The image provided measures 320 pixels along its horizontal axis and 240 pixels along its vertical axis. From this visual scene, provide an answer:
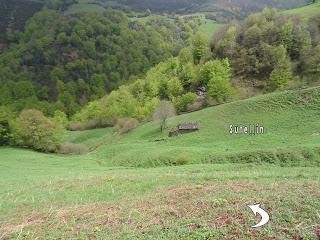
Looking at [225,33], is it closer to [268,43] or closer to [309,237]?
[268,43]

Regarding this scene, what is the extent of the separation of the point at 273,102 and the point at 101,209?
52.1m

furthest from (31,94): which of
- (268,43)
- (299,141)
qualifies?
(299,141)

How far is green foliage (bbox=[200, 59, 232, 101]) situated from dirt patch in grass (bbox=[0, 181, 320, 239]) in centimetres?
7106

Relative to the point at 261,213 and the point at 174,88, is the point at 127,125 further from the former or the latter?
Answer: the point at 261,213

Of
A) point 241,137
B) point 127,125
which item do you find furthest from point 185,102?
point 241,137

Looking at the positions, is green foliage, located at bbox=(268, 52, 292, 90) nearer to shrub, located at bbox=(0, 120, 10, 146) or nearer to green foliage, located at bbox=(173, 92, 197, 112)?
green foliage, located at bbox=(173, 92, 197, 112)

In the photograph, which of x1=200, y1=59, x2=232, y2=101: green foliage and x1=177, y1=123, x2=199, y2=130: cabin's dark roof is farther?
x1=200, y1=59, x2=232, y2=101: green foliage

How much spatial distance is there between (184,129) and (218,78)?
3133cm

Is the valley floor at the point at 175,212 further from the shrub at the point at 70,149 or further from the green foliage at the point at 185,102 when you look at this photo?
the green foliage at the point at 185,102

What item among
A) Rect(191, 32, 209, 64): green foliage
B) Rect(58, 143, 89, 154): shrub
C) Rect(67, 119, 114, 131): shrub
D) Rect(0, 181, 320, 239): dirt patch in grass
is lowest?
Rect(67, 119, 114, 131): shrub

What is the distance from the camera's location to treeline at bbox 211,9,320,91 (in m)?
97.6

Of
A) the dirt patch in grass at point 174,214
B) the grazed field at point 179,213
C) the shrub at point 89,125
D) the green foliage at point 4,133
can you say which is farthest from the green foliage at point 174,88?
the dirt patch in grass at point 174,214

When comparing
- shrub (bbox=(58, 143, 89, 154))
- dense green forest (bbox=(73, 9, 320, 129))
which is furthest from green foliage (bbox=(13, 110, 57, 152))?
dense green forest (bbox=(73, 9, 320, 129))

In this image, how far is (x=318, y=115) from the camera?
2242 inches
